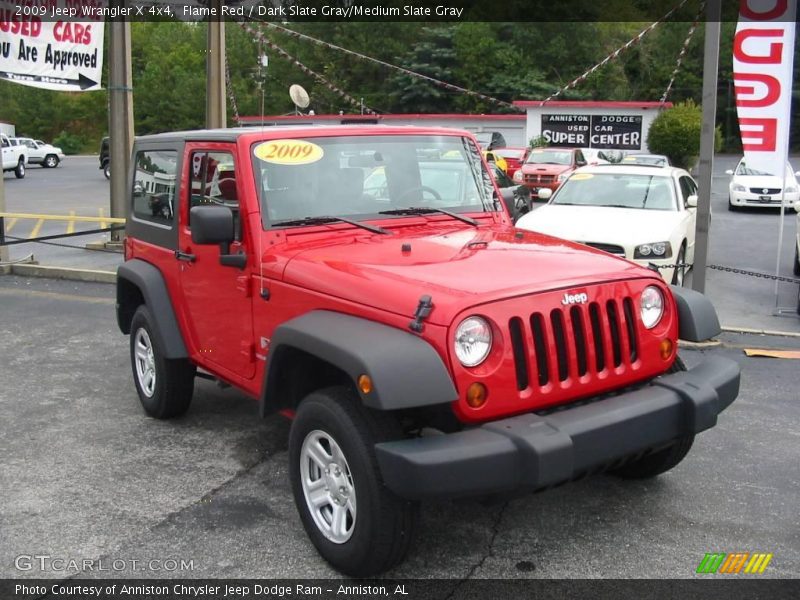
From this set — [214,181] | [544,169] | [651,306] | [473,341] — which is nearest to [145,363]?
[214,181]

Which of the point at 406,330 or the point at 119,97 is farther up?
the point at 119,97

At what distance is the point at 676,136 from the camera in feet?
106

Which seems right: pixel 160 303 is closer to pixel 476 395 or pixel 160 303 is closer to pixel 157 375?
pixel 157 375

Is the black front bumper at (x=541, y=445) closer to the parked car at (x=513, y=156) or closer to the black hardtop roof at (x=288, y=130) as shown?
the black hardtop roof at (x=288, y=130)

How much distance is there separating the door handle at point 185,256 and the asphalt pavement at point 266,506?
119cm

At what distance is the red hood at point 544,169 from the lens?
960 inches

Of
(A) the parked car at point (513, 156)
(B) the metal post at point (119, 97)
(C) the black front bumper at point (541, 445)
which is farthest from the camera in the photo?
(A) the parked car at point (513, 156)

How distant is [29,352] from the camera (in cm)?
→ 768

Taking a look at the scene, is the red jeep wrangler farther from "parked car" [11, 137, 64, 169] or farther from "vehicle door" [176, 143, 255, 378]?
"parked car" [11, 137, 64, 169]

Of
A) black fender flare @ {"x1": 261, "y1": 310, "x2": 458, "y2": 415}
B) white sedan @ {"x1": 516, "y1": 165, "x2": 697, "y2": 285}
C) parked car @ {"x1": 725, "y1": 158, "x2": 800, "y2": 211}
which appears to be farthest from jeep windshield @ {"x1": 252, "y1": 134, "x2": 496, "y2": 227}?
parked car @ {"x1": 725, "y1": 158, "x2": 800, "y2": 211}

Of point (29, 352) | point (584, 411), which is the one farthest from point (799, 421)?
point (29, 352)

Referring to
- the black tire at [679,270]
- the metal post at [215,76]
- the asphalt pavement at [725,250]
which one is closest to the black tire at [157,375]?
the asphalt pavement at [725,250]

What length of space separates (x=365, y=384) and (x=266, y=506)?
151 cm

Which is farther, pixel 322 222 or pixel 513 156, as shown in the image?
pixel 513 156
